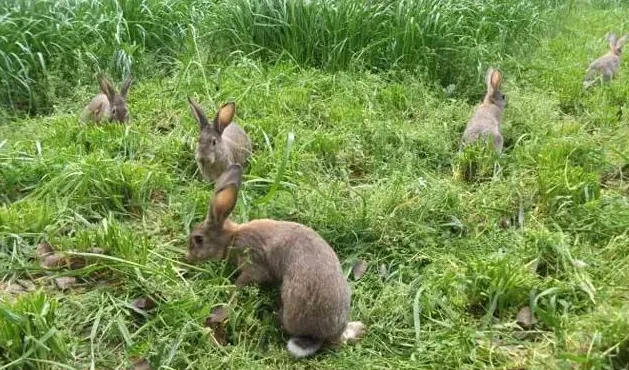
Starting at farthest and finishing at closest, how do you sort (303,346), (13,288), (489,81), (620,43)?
1. (620,43)
2. (489,81)
3. (13,288)
4. (303,346)

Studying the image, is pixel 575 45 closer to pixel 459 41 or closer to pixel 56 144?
pixel 459 41

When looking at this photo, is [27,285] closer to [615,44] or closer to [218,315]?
[218,315]

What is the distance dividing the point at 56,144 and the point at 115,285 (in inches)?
72.9

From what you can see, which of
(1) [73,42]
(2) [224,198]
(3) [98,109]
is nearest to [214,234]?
(2) [224,198]

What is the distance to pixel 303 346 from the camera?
3.27 meters

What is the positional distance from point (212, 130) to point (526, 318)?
2335 millimetres

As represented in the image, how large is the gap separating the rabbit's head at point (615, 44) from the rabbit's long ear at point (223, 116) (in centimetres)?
431

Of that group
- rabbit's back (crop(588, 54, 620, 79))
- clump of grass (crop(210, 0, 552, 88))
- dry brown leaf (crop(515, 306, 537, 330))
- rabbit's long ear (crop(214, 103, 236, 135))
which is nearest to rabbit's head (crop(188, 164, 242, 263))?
rabbit's long ear (crop(214, 103, 236, 135))

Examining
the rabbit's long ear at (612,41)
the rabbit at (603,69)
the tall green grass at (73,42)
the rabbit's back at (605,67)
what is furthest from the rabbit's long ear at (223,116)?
the rabbit's long ear at (612,41)

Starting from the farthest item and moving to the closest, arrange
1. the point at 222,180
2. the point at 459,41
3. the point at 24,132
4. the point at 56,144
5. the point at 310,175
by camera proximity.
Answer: the point at 459,41 → the point at 24,132 → the point at 56,144 → the point at 310,175 → the point at 222,180

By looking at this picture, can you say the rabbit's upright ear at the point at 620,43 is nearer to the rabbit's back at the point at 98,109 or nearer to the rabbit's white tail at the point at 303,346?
the rabbit's back at the point at 98,109

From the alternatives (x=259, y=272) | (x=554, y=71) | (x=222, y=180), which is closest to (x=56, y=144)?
(x=222, y=180)

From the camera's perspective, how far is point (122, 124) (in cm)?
524

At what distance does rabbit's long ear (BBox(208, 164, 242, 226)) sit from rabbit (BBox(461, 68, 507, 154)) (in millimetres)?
1945
